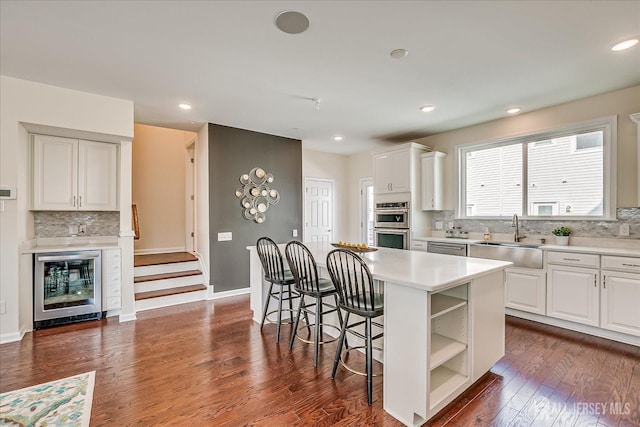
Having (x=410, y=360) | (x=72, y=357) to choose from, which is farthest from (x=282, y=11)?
(x=72, y=357)

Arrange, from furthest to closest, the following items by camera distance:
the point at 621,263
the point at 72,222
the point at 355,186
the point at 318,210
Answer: the point at 355,186 < the point at 318,210 < the point at 72,222 < the point at 621,263

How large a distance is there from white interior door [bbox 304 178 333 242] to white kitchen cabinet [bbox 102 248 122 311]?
3.59 metres

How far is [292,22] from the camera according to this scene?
A: 85.0 inches

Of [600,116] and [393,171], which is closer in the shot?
[600,116]


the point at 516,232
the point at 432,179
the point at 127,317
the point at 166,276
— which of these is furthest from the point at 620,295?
the point at 166,276

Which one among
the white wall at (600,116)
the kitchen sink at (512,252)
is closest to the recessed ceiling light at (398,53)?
the white wall at (600,116)

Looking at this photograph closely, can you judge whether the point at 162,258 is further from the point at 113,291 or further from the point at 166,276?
the point at 113,291

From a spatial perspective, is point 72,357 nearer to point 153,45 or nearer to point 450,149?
point 153,45

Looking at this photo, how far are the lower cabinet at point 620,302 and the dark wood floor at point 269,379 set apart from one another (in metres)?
0.20

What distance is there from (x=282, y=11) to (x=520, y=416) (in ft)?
10.3

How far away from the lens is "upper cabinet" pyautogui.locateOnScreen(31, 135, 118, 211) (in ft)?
11.6

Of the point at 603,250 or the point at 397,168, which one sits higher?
the point at 397,168

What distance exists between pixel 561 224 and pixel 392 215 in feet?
7.62

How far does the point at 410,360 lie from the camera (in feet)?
6.02
